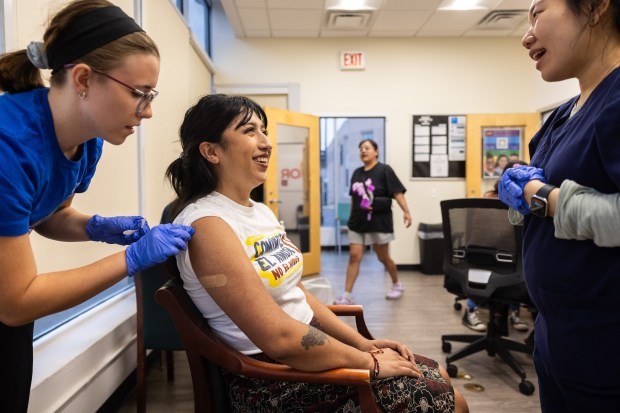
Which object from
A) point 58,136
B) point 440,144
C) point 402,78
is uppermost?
point 402,78

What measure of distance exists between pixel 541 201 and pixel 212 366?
3.01ft

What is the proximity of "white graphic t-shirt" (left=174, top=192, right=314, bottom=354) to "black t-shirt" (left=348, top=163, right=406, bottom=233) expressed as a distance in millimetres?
2621

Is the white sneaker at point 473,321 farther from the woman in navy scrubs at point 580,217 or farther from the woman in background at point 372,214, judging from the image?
the woman in navy scrubs at point 580,217

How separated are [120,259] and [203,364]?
35cm

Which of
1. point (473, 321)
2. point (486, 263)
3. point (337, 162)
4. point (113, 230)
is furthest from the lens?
point (337, 162)

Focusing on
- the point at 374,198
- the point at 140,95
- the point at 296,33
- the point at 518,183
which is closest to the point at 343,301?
the point at 374,198

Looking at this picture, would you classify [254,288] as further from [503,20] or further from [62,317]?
[503,20]

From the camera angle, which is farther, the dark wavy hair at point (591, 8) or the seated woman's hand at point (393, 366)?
the seated woman's hand at point (393, 366)

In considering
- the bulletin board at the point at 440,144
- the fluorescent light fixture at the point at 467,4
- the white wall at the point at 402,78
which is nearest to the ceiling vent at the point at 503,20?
the fluorescent light fixture at the point at 467,4

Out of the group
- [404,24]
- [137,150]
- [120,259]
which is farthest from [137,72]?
[404,24]

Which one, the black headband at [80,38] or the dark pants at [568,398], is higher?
the black headband at [80,38]

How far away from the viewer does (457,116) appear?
210 inches

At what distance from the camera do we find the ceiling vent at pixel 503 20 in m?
4.54

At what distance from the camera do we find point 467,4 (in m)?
4.34
